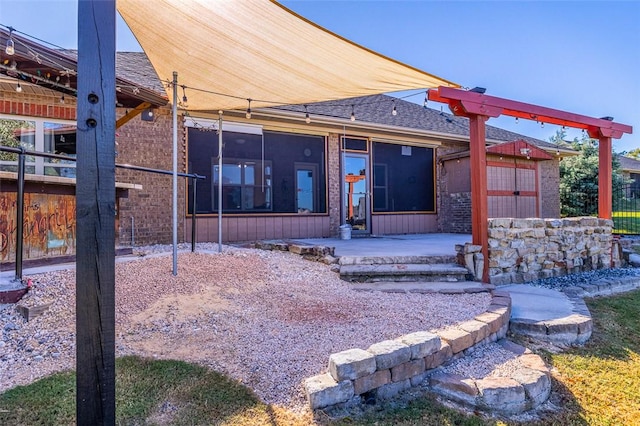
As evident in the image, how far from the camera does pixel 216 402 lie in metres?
2.10

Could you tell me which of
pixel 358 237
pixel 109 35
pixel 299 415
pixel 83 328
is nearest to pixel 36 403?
pixel 83 328

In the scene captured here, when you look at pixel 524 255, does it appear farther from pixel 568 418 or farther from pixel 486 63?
pixel 486 63

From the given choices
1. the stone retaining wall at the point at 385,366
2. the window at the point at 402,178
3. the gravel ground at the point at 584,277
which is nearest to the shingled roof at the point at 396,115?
the window at the point at 402,178

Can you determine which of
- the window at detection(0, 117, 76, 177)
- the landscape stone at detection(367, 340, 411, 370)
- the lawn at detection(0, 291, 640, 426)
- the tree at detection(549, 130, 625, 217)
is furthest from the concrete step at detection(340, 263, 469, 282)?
the tree at detection(549, 130, 625, 217)

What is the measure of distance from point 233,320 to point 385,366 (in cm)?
159

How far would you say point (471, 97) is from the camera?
5121 millimetres

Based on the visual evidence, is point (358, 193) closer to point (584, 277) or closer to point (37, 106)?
point (584, 277)

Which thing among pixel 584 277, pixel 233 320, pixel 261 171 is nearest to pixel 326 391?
pixel 233 320

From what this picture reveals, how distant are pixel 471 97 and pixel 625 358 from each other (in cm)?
354

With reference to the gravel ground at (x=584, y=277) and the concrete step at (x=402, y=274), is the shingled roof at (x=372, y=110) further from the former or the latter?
the gravel ground at (x=584, y=277)

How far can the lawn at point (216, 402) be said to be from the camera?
196 centimetres

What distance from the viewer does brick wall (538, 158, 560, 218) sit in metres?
11.5

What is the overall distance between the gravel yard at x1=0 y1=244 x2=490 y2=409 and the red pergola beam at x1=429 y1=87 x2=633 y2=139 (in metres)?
2.67

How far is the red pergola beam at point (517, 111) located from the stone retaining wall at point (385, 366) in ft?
10.8
